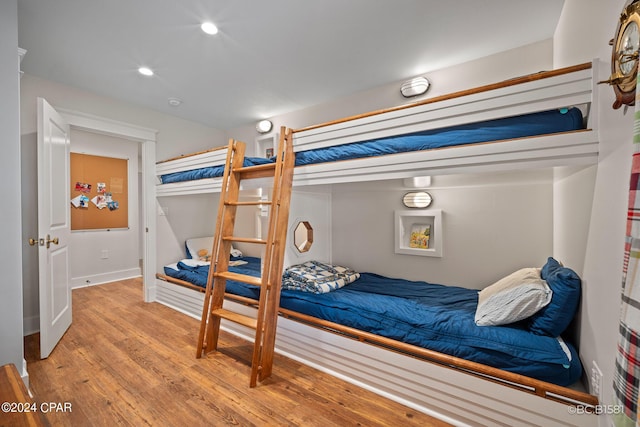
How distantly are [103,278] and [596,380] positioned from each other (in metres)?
5.71

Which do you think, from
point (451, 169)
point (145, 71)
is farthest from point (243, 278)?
point (145, 71)

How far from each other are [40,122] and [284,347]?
2.57m

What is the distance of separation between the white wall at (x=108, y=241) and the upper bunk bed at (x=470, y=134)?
410 centimetres

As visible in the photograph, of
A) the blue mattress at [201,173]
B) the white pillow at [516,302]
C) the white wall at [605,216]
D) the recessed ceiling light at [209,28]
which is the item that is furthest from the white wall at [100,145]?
the white wall at [605,216]

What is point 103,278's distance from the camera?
4.44 m

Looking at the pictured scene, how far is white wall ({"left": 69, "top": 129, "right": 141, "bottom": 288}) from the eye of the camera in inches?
166

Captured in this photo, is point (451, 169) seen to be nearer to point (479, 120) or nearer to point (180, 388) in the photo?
point (479, 120)

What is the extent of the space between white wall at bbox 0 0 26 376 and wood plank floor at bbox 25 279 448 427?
41 centimetres

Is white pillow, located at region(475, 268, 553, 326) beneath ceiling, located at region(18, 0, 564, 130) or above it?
beneath

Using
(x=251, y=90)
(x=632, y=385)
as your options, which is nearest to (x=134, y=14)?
(x=251, y=90)

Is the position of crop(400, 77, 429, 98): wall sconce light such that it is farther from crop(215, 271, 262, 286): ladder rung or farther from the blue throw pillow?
crop(215, 271, 262, 286): ladder rung

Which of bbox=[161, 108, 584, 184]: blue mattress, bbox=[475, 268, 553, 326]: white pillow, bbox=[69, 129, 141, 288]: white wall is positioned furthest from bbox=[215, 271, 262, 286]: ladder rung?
bbox=[69, 129, 141, 288]: white wall

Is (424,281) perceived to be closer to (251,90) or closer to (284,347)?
(284,347)

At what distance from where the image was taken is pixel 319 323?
6.52ft
